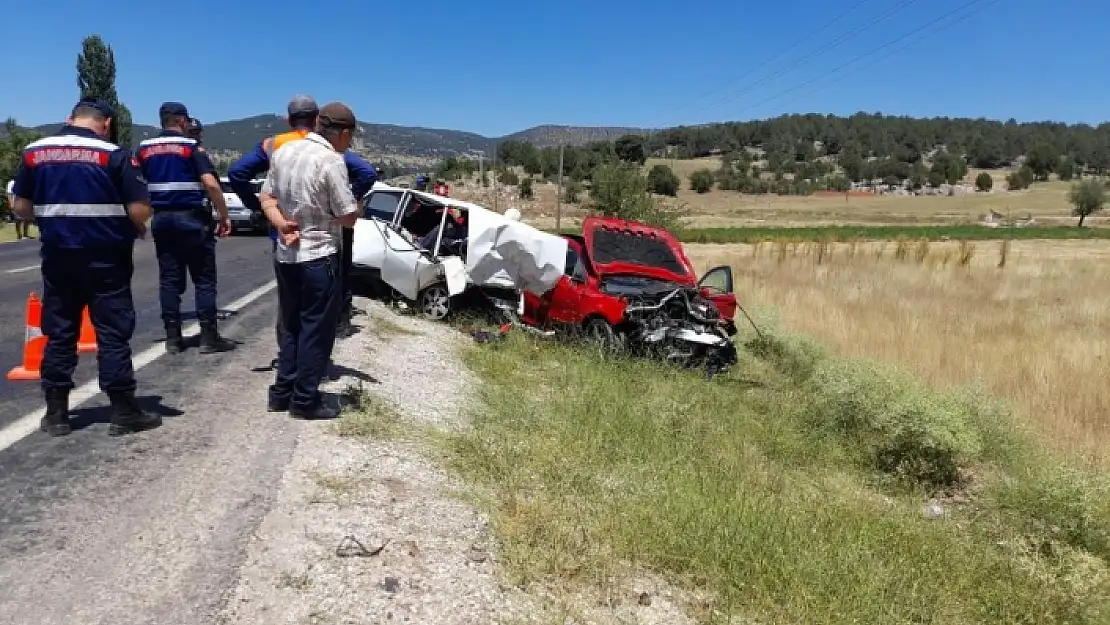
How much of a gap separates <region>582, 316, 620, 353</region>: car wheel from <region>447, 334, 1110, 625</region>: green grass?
1.46 feet

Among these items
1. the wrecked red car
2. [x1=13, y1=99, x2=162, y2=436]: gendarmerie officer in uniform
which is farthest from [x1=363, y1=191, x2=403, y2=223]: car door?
[x1=13, y1=99, x2=162, y2=436]: gendarmerie officer in uniform

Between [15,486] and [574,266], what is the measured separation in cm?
689

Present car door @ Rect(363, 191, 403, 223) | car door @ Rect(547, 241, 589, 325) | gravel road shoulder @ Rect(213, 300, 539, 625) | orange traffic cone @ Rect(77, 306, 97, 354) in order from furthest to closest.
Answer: car door @ Rect(363, 191, 403, 223)
car door @ Rect(547, 241, 589, 325)
orange traffic cone @ Rect(77, 306, 97, 354)
gravel road shoulder @ Rect(213, 300, 539, 625)

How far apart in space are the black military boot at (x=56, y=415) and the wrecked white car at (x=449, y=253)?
534cm

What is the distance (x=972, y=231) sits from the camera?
58.0 metres

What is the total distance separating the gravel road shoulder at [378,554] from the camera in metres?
3.00

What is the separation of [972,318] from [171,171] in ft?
48.4

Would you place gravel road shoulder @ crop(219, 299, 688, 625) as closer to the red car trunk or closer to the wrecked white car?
the wrecked white car

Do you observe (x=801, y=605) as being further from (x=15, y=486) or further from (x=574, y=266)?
(x=574, y=266)

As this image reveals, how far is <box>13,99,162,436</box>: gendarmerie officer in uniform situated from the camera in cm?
425

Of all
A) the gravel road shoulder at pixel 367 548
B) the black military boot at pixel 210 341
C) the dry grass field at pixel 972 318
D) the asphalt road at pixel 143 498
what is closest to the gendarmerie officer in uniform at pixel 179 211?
the black military boot at pixel 210 341

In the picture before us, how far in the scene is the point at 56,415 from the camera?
14.7 ft

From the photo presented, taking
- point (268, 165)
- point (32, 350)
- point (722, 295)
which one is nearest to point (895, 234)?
point (722, 295)

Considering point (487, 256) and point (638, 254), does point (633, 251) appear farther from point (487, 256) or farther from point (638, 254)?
point (487, 256)
